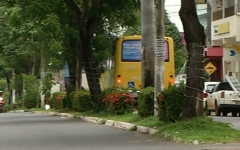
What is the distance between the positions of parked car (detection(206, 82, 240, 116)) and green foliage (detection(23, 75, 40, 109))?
26.4 metres

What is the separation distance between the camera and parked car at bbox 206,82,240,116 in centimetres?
2658

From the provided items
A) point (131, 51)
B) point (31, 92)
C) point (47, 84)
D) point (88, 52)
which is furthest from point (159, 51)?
point (31, 92)

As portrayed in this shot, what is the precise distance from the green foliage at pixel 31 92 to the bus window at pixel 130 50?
2391 centimetres

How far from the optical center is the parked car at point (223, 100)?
2658 centimetres

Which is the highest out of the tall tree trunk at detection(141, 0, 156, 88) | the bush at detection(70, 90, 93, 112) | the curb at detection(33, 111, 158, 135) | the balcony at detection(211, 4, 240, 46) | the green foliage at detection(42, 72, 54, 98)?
the balcony at detection(211, 4, 240, 46)

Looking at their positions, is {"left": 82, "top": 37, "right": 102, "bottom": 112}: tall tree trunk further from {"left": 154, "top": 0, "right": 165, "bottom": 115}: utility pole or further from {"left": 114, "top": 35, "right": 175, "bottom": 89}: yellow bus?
{"left": 154, "top": 0, "right": 165, "bottom": 115}: utility pole

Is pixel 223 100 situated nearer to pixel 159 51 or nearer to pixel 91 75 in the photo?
pixel 91 75

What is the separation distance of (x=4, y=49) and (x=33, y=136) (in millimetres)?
33936

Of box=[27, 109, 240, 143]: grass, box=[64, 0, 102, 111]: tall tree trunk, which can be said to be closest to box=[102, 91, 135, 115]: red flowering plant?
box=[64, 0, 102, 111]: tall tree trunk

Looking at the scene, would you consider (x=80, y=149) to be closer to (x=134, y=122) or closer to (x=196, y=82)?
(x=196, y=82)

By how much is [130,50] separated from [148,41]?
7.85 metres

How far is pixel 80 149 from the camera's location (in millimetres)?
13023

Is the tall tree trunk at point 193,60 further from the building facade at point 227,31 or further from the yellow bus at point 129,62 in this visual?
the building facade at point 227,31

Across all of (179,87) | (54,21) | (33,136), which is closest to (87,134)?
(33,136)
